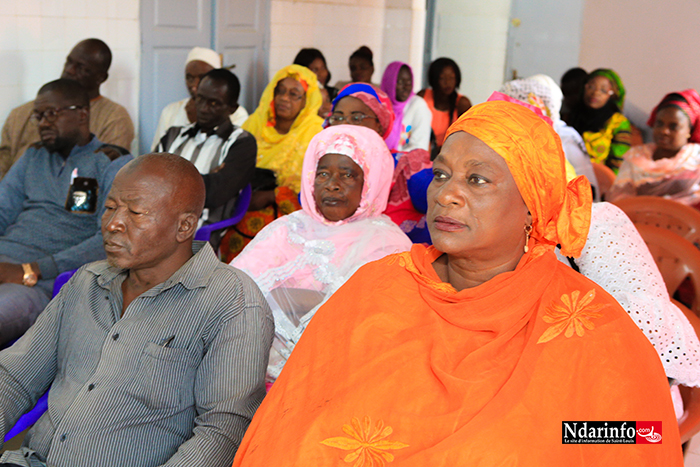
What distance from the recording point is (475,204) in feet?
5.06

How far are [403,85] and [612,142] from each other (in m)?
1.97

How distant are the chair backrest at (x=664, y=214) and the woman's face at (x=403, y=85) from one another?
3.35m

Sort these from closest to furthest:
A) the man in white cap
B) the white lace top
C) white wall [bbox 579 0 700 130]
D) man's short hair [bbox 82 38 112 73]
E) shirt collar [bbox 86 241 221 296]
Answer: shirt collar [bbox 86 241 221 296]
the white lace top
man's short hair [bbox 82 38 112 73]
the man in white cap
white wall [bbox 579 0 700 130]

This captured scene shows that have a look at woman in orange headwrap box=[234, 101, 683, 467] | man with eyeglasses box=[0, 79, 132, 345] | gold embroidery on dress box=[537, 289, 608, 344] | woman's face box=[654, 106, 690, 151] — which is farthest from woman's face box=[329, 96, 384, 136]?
gold embroidery on dress box=[537, 289, 608, 344]

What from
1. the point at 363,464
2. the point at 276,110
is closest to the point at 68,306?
the point at 363,464

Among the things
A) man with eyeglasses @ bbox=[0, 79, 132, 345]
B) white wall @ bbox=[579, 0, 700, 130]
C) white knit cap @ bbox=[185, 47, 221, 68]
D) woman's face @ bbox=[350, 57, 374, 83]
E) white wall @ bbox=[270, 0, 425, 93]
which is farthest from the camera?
woman's face @ bbox=[350, 57, 374, 83]

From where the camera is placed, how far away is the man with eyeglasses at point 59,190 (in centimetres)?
286

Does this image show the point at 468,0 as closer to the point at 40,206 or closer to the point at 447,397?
the point at 40,206

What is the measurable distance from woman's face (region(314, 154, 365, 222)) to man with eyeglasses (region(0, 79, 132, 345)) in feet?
3.13

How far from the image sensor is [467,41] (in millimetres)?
Answer: 9680

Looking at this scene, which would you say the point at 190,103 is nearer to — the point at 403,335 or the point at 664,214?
the point at 664,214

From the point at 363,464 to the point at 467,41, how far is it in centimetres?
911

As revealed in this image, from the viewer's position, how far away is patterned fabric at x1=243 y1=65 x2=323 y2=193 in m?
4.34

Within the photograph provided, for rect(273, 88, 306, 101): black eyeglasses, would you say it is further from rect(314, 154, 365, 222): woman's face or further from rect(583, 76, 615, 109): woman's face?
rect(583, 76, 615, 109): woman's face
